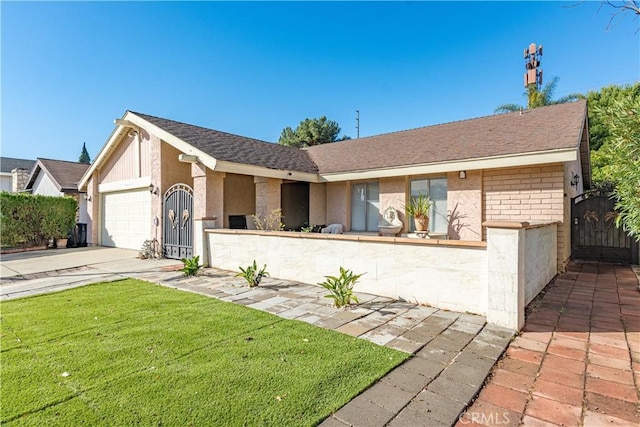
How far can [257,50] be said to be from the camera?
13.9 metres

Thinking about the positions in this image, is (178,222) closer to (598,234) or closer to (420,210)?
(420,210)

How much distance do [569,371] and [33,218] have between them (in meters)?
19.1

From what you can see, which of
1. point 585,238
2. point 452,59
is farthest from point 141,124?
point 585,238

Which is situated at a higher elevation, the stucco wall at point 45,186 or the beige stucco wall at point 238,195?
the stucco wall at point 45,186

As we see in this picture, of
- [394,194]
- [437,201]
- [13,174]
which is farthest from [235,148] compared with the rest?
[13,174]

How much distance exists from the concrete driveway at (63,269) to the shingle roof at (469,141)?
25.0ft

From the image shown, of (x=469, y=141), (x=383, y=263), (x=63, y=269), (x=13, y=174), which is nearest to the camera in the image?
(x=383, y=263)

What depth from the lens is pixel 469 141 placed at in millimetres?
10188

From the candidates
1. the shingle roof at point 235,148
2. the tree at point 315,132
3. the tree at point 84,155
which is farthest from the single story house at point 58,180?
the tree at point 84,155

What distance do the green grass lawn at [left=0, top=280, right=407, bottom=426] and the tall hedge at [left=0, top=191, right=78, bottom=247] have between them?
11591 mm

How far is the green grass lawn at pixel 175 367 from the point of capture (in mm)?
2447

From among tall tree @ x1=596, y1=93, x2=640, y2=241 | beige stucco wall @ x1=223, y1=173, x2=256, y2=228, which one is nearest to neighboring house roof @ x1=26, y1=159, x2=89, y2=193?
beige stucco wall @ x1=223, y1=173, x2=256, y2=228

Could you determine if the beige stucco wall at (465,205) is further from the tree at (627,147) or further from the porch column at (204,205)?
the porch column at (204,205)

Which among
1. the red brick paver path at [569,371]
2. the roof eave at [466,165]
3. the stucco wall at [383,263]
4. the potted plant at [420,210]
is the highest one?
the roof eave at [466,165]
